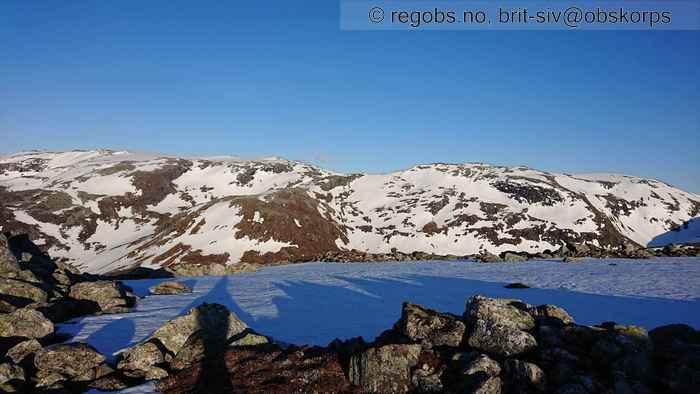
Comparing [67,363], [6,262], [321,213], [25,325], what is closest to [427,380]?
[67,363]

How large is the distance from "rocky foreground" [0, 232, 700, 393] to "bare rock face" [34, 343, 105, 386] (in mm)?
34

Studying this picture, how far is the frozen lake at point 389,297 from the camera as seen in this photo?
19625 millimetres

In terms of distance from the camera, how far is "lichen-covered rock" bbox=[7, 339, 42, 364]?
14797 mm

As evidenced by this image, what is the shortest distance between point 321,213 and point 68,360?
114 m

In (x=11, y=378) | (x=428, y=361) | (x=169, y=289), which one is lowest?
(x=169, y=289)

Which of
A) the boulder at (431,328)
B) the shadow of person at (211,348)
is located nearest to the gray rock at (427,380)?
the boulder at (431,328)

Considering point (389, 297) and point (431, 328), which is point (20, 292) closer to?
point (389, 297)

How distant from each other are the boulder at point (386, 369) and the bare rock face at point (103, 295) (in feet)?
58.2

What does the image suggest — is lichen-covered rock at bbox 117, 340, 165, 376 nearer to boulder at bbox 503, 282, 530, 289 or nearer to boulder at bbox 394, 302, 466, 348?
boulder at bbox 394, 302, 466, 348

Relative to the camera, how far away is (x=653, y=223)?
148 m

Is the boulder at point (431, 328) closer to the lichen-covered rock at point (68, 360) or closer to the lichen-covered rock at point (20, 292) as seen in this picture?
the lichen-covered rock at point (68, 360)

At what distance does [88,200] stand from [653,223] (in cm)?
20564

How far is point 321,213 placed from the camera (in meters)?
129

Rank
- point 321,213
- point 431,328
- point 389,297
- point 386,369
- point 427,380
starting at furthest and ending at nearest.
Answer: point 321,213
point 389,297
point 431,328
point 386,369
point 427,380
